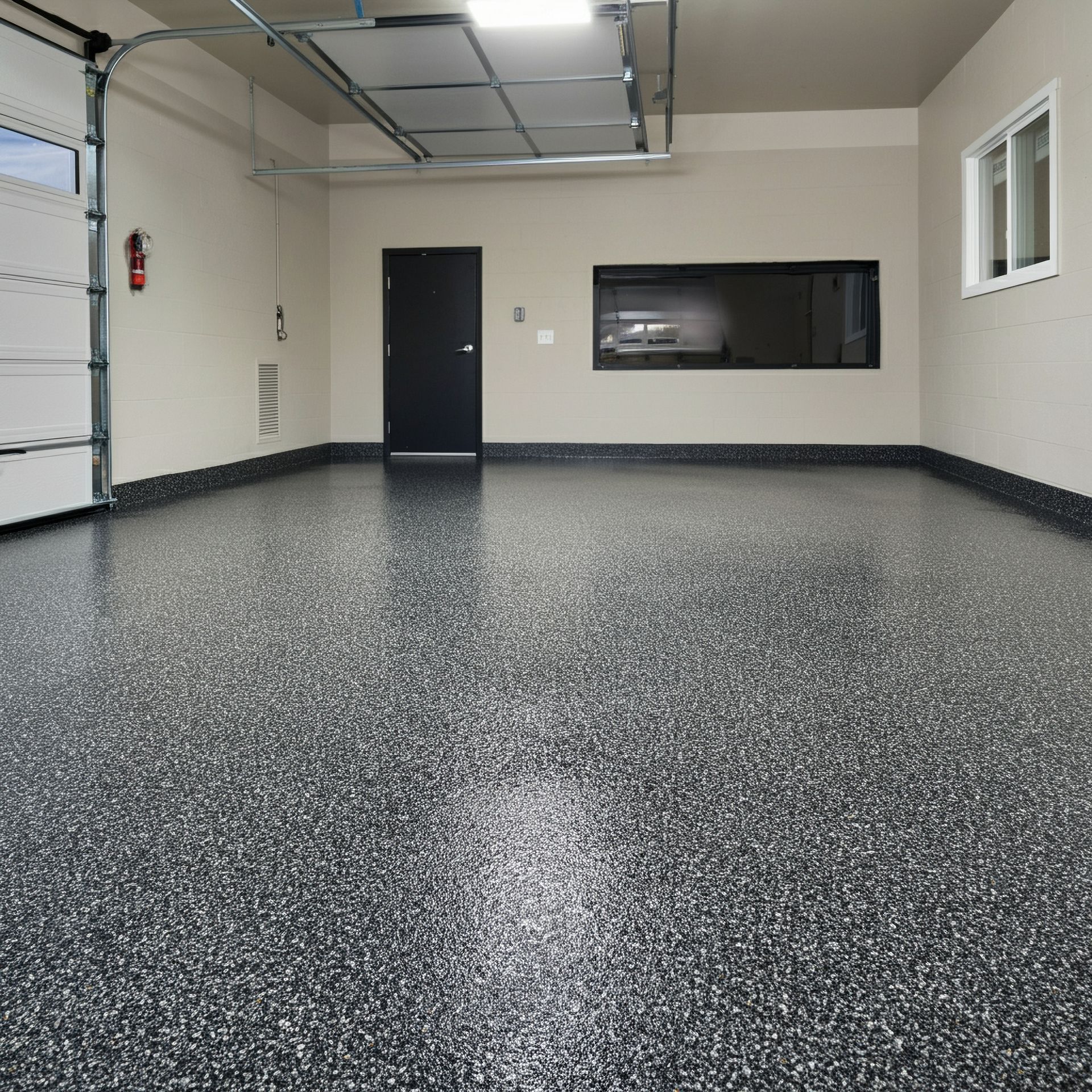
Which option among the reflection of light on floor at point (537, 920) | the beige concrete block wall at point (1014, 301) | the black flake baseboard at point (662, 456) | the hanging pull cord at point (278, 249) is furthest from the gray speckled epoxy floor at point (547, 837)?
the hanging pull cord at point (278, 249)

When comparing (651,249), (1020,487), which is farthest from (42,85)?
(1020,487)

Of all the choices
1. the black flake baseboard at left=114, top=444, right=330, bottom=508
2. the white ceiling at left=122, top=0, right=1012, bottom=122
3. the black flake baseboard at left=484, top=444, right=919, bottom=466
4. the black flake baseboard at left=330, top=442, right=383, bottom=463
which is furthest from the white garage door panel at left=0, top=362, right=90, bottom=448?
the black flake baseboard at left=484, top=444, right=919, bottom=466

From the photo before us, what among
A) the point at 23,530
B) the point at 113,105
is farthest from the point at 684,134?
the point at 23,530

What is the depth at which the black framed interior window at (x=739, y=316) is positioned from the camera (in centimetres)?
965

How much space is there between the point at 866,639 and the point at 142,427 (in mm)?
5376

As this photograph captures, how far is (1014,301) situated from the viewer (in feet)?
22.0

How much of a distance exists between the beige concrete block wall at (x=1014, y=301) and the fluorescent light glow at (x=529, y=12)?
281 centimetres

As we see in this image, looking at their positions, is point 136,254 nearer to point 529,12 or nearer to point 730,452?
point 529,12

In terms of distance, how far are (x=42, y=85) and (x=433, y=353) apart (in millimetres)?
5103

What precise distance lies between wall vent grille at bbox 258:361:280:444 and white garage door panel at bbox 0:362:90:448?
2.68 meters

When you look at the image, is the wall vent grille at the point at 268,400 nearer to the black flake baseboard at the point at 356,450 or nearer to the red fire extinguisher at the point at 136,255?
the black flake baseboard at the point at 356,450

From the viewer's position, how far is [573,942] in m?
1.37

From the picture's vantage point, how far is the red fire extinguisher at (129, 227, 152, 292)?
640 cm

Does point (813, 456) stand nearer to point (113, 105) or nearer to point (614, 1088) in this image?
point (113, 105)
